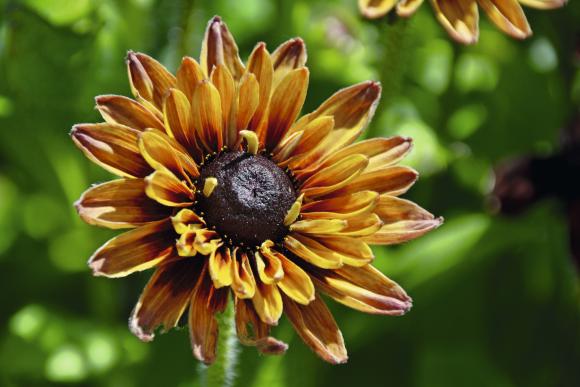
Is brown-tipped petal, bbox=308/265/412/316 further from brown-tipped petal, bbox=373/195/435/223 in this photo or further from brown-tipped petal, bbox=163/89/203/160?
brown-tipped petal, bbox=163/89/203/160

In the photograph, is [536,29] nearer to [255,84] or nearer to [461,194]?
[461,194]

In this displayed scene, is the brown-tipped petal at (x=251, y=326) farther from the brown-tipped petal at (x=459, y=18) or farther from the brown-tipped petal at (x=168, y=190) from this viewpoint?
the brown-tipped petal at (x=459, y=18)

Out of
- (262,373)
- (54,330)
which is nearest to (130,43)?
(54,330)

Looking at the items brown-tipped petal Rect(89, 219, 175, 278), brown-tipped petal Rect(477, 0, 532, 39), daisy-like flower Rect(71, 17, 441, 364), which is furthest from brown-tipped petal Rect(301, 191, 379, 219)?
brown-tipped petal Rect(477, 0, 532, 39)

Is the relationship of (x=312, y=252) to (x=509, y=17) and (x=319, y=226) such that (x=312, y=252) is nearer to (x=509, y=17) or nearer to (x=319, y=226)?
(x=319, y=226)

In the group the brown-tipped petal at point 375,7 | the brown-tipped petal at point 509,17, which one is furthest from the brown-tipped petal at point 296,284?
the brown-tipped petal at point 509,17

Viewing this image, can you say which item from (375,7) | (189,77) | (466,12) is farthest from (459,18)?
(189,77)

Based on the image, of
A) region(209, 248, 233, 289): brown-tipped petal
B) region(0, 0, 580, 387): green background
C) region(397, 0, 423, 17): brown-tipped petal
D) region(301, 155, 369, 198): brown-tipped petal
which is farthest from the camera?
region(0, 0, 580, 387): green background
